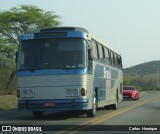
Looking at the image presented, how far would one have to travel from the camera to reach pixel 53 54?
64.2 ft

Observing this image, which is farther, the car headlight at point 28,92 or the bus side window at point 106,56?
the bus side window at point 106,56

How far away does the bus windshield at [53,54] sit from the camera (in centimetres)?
1945

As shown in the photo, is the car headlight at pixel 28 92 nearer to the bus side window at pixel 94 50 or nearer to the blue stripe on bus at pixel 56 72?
the blue stripe on bus at pixel 56 72

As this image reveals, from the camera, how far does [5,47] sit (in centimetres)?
4494

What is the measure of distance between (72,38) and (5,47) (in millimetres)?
26009

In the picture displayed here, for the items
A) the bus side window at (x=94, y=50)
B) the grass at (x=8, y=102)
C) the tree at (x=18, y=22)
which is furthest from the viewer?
the tree at (x=18, y=22)

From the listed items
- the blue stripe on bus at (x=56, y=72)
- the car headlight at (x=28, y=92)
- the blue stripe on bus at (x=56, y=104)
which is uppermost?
the blue stripe on bus at (x=56, y=72)

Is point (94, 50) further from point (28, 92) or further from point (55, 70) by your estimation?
point (28, 92)

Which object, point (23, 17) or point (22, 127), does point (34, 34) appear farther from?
point (23, 17)

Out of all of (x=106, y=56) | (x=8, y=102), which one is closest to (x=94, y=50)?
(x=106, y=56)

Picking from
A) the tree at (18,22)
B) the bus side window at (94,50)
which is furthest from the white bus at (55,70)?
the tree at (18,22)

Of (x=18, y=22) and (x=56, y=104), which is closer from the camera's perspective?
(x=56, y=104)

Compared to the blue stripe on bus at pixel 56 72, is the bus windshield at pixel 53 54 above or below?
above

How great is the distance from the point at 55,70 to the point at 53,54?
62 centimetres
